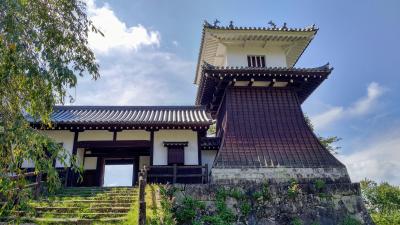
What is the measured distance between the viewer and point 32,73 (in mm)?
4840

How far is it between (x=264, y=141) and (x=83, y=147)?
9.14 m

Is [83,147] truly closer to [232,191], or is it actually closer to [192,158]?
[192,158]

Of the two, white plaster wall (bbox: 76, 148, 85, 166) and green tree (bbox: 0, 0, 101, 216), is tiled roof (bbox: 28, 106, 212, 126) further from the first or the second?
green tree (bbox: 0, 0, 101, 216)

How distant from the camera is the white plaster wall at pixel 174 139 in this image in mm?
15109

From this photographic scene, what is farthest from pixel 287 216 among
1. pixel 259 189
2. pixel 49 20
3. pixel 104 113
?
pixel 104 113

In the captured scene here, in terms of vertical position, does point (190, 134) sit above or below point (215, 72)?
below

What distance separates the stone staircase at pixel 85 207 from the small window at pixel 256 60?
30.1 ft

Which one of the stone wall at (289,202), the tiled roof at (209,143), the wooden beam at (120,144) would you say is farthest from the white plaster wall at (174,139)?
the stone wall at (289,202)

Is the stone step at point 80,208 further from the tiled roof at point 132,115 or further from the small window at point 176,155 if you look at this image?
the tiled roof at point 132,115

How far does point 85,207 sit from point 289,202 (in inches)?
290

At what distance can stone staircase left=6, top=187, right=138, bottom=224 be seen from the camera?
27.4ft

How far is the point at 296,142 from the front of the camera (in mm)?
13867

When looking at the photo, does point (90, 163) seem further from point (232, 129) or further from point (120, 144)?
point (232, 129)

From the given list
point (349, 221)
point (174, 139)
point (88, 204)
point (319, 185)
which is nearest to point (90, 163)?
point (174, 139)
